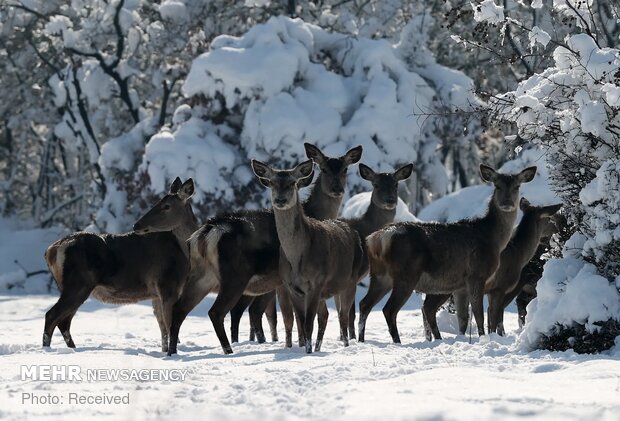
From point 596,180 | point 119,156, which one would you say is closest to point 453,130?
point 119,156

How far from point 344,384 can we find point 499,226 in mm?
6525

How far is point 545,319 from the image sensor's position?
37.2ft

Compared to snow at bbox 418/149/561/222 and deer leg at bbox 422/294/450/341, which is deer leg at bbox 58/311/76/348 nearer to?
deer leg at bbox 422/294/450/341

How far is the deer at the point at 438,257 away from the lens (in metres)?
13.8

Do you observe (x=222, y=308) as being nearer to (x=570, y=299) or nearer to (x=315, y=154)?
(x=315, y=154)

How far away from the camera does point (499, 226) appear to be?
14867mm

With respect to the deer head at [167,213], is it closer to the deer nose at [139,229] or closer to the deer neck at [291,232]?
the deer nose at [139,229]

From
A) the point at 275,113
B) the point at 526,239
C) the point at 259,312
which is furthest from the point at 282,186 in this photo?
the point at 275,113

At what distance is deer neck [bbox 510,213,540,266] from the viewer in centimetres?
1566

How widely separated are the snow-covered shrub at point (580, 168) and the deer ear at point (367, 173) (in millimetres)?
4039

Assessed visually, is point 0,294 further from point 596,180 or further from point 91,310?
point 596,180

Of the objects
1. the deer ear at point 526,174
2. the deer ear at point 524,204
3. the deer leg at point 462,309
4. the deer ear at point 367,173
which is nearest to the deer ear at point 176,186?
the deer ear at point 367,173

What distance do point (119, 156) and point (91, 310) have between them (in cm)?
727

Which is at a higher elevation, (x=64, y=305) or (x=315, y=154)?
(x=315, y=154)
